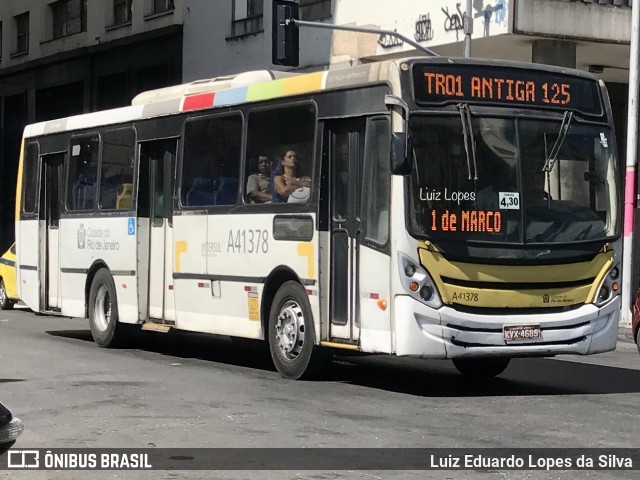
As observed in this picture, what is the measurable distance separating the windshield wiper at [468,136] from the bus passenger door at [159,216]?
5049mm

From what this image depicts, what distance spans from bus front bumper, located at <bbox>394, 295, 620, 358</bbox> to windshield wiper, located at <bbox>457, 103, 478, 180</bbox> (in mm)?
1297

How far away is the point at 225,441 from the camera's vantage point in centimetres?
944

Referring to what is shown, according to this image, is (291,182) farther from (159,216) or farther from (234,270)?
(159,216)

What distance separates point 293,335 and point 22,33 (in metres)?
38.3

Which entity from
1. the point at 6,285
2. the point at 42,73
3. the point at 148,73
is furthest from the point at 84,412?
the point at 42,73

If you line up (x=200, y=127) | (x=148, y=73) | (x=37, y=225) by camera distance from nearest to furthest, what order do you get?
(x=200, y=127)
(x=37, y=225)
(x=148, y=73)

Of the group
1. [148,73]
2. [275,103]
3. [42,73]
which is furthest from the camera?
[42,73]

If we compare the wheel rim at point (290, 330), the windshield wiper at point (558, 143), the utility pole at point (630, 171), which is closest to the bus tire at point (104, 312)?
the wheel rim at point (290, 330)

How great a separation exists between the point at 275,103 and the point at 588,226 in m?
3.58

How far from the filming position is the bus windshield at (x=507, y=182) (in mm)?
12180

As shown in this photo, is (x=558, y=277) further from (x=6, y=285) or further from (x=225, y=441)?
(x=6, y=285)

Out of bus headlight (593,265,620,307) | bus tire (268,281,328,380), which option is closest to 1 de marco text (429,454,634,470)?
bus headlight (593,265,620,307)

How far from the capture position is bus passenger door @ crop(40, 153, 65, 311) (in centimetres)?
1948

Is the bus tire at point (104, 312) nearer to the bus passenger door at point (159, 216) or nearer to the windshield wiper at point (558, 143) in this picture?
the bus passenger door at point (159, 216)
